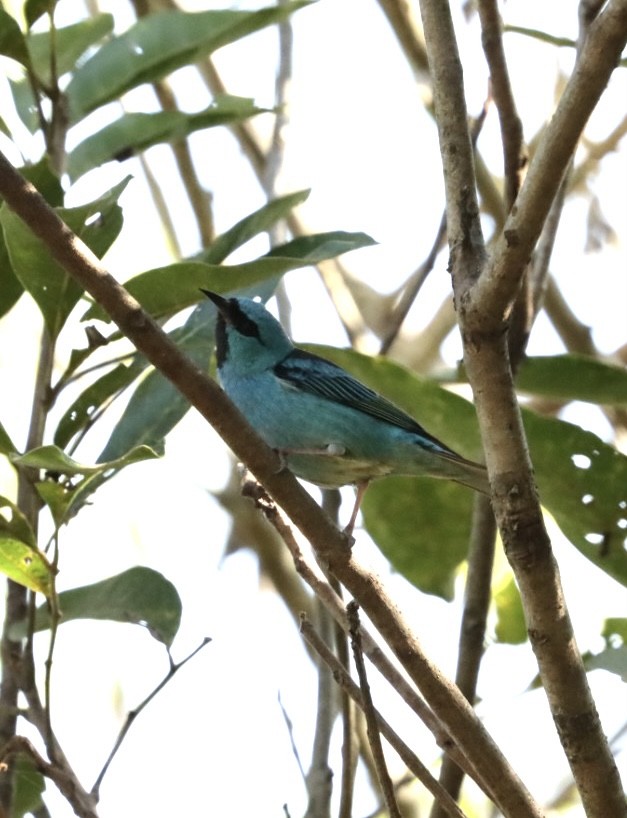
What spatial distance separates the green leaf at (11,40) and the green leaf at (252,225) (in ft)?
2.85

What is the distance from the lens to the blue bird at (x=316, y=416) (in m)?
4.52

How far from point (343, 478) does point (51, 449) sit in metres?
2.10

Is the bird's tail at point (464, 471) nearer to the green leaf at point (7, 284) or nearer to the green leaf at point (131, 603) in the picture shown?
the green leaf at point (131, 603)

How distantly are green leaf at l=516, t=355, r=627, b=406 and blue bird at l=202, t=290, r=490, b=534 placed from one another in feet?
1.41

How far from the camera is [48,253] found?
10.6ft

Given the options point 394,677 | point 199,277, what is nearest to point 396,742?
point 394,677

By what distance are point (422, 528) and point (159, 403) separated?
1.22 meters

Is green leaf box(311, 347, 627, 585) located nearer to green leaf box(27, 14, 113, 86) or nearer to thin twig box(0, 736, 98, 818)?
thin twig box(0, 736, 98, 818)

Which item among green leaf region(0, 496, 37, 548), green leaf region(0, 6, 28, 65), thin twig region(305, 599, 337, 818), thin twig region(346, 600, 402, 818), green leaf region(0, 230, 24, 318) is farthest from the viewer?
green leaf region(0, 6, 28, 65)

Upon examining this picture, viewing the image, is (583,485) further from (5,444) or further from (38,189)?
(38,189)

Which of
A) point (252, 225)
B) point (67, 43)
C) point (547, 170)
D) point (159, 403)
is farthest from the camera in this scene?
point (67, 43)

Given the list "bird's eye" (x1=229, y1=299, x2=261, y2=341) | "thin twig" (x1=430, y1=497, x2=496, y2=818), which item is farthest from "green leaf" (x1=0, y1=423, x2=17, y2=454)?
"bird's eye" (x1=229, y1=299, x2=261, y2=341)

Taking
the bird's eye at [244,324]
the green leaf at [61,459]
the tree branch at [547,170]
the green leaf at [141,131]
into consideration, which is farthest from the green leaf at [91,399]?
the bird's eye at [244,324]

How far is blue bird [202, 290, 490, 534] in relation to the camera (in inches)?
178
